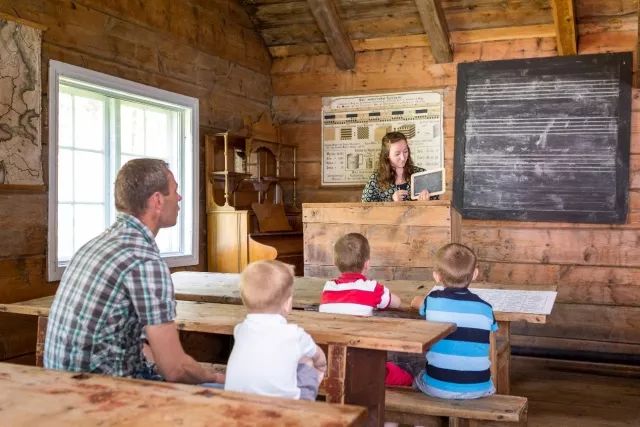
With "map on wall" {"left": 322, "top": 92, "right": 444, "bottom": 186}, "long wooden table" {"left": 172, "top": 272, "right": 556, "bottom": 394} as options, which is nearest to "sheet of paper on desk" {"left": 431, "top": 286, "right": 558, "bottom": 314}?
"long wooden table" {"left": 172, "top": 272, "right": 556, "bottom": 394}

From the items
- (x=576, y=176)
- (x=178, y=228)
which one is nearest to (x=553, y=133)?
(x=576, y=176)

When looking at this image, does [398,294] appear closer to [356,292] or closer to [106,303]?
[356,292]

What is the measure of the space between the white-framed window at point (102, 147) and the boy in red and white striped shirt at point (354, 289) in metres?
1.98

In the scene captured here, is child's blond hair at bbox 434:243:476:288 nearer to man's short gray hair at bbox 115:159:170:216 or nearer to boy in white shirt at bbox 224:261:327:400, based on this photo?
boy in white shirt at bbox 224:261:327:400

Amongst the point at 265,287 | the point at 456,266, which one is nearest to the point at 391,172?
the point at 456,266

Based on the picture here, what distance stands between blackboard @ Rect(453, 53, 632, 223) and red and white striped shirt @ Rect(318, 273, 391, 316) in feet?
9.65

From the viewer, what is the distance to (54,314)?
1945 millimetres

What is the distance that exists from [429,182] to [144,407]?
8.66 feet

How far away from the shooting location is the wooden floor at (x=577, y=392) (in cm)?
373

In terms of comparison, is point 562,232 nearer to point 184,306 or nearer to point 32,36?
point 184,306

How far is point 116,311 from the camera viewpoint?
74.7 inches

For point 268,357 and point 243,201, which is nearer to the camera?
point 268,357

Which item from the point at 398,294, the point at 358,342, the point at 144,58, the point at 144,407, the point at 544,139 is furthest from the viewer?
the point at 544,139

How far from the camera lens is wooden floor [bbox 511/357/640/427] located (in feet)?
12.3
